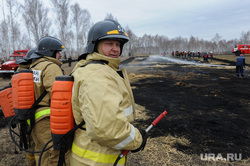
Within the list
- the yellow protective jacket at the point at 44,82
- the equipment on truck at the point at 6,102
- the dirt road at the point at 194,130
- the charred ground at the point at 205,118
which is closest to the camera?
the yellow protective jacket at the point at 44,82

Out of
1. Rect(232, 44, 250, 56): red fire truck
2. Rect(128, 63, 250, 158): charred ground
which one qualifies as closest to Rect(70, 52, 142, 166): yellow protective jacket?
Rect(128, 63, 250, 158): charred ground

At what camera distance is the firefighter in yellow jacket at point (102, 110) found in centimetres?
126

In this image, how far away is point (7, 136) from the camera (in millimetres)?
4289

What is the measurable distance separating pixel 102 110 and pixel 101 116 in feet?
0.15

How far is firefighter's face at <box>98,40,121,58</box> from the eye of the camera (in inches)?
70.0

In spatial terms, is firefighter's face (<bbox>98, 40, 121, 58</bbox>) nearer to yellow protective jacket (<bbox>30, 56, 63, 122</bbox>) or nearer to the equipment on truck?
yellow protective jacket (<bbox>30, 56, 63, 122</bbox>)

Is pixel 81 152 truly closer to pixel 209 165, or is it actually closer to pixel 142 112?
pixel 209 165

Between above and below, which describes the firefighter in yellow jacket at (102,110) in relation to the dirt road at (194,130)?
above

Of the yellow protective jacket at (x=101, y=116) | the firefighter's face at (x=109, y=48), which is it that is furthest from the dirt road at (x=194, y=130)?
the firefighter's face at (x=109, y=48)

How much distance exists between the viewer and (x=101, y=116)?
1.25m

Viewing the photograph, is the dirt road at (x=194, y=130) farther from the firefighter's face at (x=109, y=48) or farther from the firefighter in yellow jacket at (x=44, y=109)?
the firefighter's face at (x=109, y=48)

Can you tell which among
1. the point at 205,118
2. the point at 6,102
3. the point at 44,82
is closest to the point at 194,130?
the point at 205,118

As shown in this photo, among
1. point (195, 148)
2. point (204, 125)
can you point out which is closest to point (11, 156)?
point (195, 148)

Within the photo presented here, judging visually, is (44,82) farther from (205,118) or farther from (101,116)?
(205,118)
